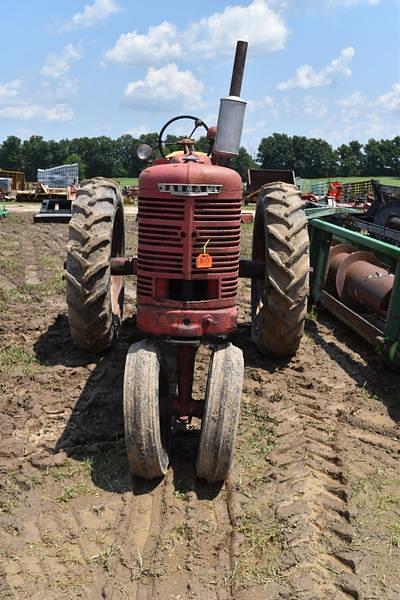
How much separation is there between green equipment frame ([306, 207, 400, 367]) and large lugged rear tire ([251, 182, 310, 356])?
32.9 inches

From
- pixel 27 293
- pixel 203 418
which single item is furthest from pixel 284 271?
pixel 27 293

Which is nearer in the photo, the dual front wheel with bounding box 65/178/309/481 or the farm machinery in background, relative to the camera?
the dual front wheel with bounding box 65/178/309/481

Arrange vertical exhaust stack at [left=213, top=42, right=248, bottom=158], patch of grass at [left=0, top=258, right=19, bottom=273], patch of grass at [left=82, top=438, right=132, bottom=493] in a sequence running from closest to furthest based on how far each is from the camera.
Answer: patch of grass at [left=82, top=438, right=132, bottom=493] → vertical exhaust stack at [left=213, top=42, right=248, bottom=158] → patch of grass at [left=0, top=258, right=19, bottom=273]

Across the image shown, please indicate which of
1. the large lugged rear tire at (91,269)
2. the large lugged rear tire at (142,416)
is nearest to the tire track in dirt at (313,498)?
the large lugged rear tire at (142,416)

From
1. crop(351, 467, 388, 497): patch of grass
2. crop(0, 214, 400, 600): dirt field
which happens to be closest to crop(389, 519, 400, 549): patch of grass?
crop(0, 214, 400, 600): dirt field

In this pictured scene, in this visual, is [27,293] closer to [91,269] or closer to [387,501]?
[91,269]

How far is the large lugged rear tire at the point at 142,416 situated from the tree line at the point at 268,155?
74.9 m

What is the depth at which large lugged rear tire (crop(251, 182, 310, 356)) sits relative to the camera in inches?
188

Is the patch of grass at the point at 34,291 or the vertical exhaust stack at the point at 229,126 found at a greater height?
the vertical exhaust stack at the point at 229,126

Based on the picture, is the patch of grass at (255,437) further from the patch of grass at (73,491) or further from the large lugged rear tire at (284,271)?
the patch of grass at (73,491)

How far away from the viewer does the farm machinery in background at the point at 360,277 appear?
5359 mm

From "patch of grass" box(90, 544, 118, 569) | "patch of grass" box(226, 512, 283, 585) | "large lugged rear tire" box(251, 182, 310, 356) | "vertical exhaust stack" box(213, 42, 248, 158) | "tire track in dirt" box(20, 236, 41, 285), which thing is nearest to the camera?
"patch of grass" box(226, 512, 283, 585)

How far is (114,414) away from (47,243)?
996 cm

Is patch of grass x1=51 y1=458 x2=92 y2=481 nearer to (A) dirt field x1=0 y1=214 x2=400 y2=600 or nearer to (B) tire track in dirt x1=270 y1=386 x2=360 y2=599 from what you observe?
(A) dirt field x1=0 y1=214 x2=400 y2=600
